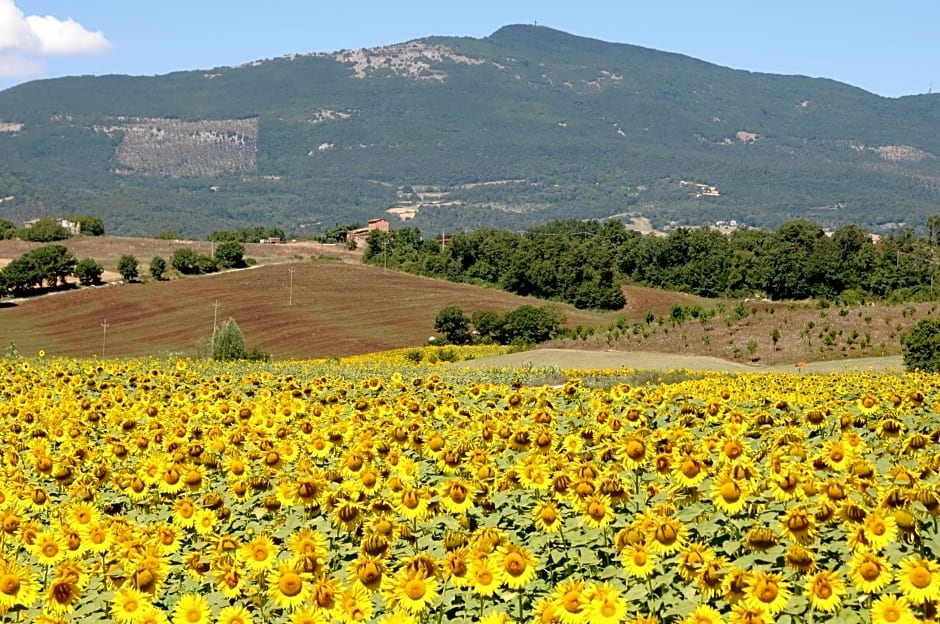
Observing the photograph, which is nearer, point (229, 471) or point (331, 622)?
point (331, 622)

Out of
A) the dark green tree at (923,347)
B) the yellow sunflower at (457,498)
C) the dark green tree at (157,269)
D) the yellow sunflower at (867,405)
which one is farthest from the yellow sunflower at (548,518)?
the dark green tree at (157,269)

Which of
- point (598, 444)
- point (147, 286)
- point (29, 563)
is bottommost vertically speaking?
point (147, 286)

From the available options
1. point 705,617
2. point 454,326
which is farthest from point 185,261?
point 705,617

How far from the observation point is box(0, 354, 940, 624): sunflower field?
668 cm

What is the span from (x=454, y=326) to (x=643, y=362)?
3891 centimetres

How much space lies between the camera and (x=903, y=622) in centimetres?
595

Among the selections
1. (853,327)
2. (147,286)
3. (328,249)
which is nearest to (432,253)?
(328,249)

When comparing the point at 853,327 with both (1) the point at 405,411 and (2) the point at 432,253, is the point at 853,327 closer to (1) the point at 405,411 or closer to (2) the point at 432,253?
(1) the point at 405,411

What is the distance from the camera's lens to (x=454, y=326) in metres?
87.9

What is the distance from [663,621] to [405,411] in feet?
15.6

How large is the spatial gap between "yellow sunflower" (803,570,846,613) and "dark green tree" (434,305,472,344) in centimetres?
7987

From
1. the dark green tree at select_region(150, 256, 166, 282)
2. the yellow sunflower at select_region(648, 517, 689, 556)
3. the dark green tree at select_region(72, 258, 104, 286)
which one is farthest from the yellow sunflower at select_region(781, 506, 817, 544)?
the dark green tree at select_region(150, 256, 166, 282)

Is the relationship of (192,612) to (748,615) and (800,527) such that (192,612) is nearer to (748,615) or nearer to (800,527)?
(748,615)

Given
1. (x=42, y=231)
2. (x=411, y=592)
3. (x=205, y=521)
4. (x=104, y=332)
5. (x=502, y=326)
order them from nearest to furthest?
(x=411, y=592)
(x=205, y=521)
(x=502, y=326)
(x=104, y=332)
(x=42, y=231)
